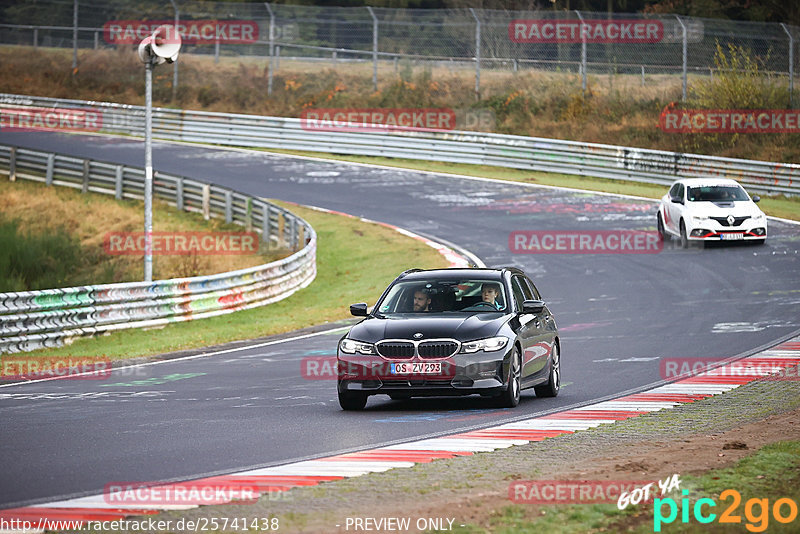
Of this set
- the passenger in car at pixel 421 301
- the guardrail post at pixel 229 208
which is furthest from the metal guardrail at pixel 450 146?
the passenger in car at pixel 421 301

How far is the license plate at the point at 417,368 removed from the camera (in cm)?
1207

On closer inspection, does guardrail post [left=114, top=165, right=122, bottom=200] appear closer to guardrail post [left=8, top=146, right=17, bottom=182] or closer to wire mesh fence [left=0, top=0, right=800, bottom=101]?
guardrail post [left=8, top=146, right=17, bottom=182]

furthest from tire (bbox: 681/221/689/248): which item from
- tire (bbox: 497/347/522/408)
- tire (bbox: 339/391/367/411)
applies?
tire (bbox: 339/391/367/411)

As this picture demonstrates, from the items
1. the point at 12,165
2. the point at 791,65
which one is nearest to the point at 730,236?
the point at 791,65

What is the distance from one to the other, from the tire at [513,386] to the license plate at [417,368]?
0.82 meters

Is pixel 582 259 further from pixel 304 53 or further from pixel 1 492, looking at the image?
pixel 304 53

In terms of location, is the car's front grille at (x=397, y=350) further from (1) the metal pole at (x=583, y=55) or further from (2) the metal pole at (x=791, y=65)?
(1) the metal pole at (x=583, y=55)

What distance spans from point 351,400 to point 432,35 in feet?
117

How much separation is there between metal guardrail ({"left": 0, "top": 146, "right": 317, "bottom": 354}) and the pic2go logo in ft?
46.7

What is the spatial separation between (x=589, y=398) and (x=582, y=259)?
52.1ft

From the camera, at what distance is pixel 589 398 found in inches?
531

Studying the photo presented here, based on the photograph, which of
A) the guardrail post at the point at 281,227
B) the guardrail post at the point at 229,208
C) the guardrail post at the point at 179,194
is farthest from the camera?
the guardrail post at the point at 179,194

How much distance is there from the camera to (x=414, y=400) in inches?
549

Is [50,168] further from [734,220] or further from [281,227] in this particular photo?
[734,220]
